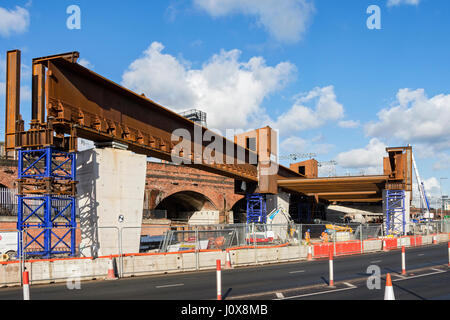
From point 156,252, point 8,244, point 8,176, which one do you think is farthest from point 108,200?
point 8,176

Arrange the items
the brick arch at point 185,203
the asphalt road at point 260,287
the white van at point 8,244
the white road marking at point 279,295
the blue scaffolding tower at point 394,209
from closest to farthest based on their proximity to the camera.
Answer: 1. the white road marking at point 279,295
2. the asphalt road at point 260,287
3. the white van at point 8,244
4. the blue scaffolding tower at point 394,209
5. the brick arch at point 185,203

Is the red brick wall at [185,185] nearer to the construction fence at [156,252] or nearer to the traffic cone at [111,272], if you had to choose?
the construction fence at [156,252]

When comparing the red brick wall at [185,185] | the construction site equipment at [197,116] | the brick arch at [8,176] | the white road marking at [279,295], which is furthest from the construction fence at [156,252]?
the construction site equipment at [197,116]

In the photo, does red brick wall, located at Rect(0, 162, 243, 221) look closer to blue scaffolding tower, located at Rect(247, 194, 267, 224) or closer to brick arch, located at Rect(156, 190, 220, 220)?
brick arch, located at Rect(156, 190, 220, 220)

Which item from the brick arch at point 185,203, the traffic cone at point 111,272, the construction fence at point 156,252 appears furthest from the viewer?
the brick arch at point 185,203

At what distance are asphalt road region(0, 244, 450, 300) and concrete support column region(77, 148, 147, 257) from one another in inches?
166

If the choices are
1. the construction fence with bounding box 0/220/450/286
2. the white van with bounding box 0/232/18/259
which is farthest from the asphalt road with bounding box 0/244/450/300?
the white van with bounding box 0/232/18/259

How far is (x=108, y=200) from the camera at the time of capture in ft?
70.5

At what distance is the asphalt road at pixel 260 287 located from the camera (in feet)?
41.8

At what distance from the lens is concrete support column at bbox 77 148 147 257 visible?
21.0 meters

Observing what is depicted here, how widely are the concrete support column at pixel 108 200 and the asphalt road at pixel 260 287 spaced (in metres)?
4.21

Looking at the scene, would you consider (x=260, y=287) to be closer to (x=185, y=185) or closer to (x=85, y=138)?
(x=85, y=138)

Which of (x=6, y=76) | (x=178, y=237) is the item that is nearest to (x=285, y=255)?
(x=178, y=237)
